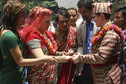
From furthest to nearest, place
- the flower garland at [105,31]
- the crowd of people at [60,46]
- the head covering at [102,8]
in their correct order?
the head covering at [102,8] → the flower garland at [105,31] → the crowd of people at [60,46]

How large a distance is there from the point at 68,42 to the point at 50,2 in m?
6.93

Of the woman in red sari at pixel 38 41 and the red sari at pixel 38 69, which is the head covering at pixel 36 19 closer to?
the woman in red sari at pixel 38 41

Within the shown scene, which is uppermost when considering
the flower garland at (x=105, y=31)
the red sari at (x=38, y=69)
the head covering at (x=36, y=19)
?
the head covering at (x=36, y=19)

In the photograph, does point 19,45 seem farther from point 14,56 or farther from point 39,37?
point 39,37

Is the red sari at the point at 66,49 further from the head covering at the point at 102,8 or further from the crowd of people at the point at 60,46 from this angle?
the head covering at the point at 102,8

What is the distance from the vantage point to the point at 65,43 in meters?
3.09

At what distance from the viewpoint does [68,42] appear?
308 centimetres

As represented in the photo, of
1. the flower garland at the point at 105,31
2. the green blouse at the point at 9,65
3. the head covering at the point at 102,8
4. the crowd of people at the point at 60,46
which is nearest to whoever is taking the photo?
the green blouse at the point at 9,65

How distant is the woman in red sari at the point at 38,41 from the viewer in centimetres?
237

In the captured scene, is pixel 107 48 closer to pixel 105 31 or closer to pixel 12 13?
pixel 105 31

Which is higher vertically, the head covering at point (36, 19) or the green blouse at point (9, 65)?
the head covering at point (36, 19)

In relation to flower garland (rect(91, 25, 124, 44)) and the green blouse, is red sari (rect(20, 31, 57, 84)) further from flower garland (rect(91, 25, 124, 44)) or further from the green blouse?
flower garland (rect(91, 25, 124, 44))

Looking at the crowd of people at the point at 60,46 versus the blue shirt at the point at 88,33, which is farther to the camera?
the blue shirt at the point at 88,33

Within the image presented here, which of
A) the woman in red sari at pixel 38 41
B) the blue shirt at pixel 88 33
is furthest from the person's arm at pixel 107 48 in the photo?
the blue shirt at pixel 88 33
